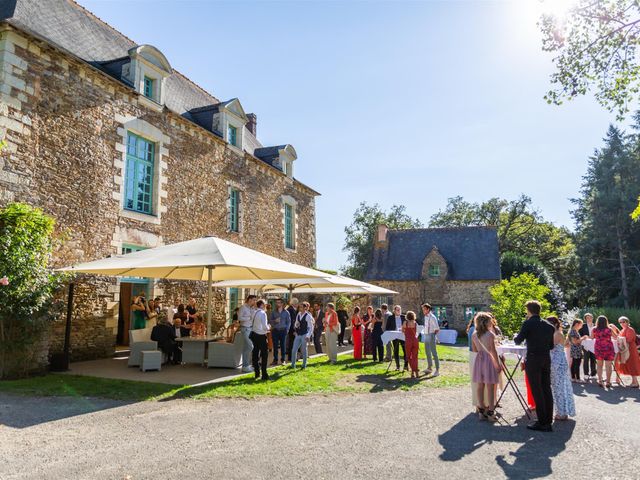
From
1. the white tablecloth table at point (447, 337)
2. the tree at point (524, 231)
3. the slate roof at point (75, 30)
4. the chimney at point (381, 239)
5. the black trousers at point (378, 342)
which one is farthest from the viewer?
the tree at point (524, 231)

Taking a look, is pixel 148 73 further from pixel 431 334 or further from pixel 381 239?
pixel 381 239

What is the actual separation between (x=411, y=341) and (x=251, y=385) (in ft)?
10.7

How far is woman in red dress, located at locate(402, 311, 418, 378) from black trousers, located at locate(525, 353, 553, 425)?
3.28 meters

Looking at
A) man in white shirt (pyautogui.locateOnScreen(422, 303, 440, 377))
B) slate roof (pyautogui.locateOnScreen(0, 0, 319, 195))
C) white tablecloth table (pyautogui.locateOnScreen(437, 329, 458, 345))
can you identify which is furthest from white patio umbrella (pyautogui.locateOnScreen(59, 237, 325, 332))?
white tablecloth table (pyautogui.locateOnScreen(437, 329, 458, 345))

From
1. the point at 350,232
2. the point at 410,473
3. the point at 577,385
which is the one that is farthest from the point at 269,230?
the point at 350,232

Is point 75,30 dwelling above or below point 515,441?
above

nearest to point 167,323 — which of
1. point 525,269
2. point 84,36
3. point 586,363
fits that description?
point 84,36

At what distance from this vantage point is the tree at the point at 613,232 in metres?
→ 27.6

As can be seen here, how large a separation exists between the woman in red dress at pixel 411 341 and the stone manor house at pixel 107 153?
22.5 ft

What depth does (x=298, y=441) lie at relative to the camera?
4418 mm

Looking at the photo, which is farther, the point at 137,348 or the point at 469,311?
the point at 469,311

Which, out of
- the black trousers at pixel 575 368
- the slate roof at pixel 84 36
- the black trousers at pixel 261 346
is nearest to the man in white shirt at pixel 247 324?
the black trousers at pixel 261 346

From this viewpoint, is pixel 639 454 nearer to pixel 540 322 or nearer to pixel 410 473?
pixel 540 322

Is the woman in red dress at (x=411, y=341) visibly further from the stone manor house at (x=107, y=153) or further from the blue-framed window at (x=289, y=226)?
the blue-framed window at (x=289, y=226)
